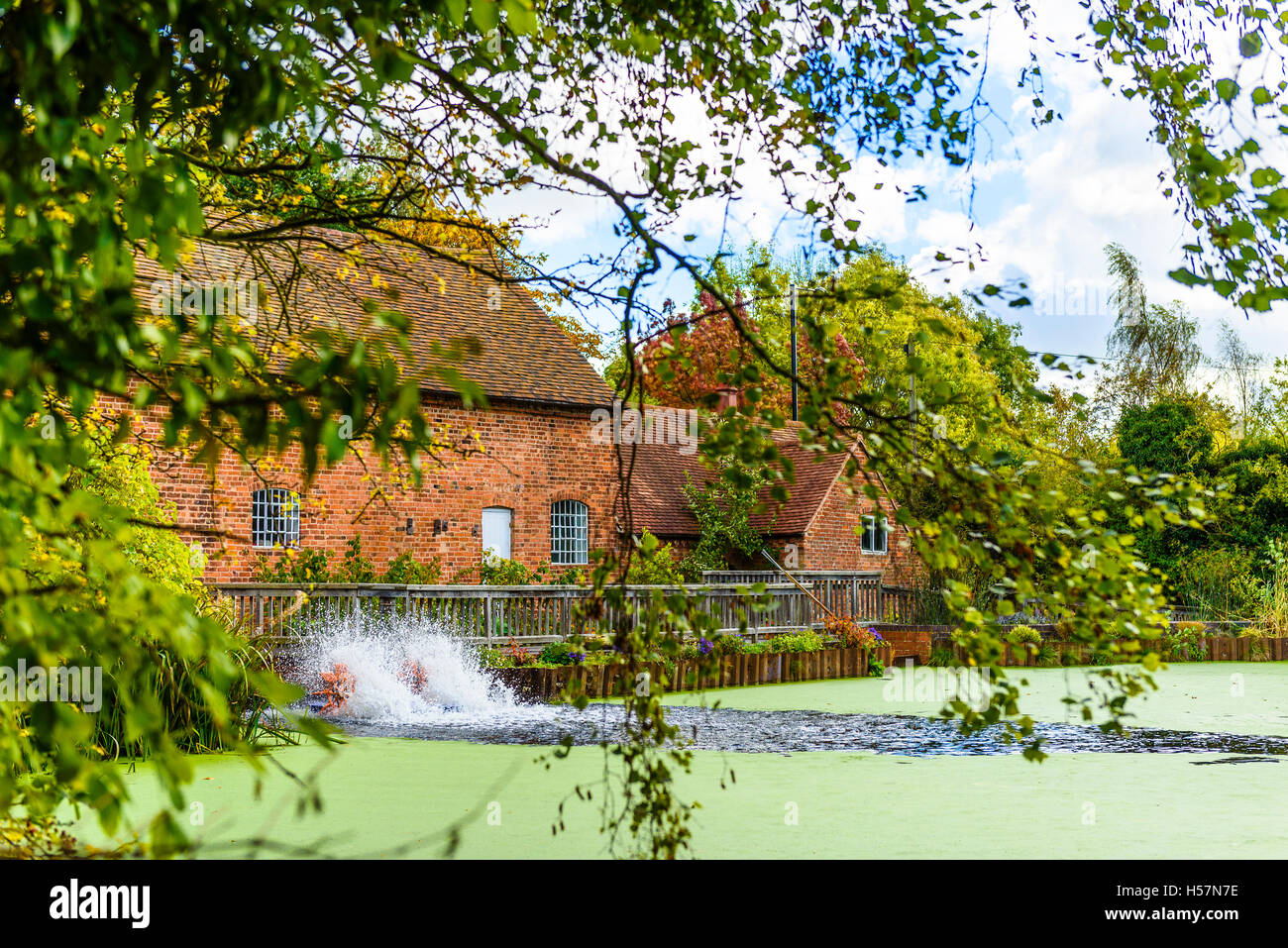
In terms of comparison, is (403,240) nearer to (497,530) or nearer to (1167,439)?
(497,530)

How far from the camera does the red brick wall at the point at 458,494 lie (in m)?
18.2

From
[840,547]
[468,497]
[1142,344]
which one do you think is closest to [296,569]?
[468,497]

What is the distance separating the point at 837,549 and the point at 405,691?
13.9 m

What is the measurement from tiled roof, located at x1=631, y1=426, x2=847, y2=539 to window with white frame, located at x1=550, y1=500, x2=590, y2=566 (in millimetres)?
1097

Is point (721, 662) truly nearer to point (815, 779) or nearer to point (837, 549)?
point (815, 779)

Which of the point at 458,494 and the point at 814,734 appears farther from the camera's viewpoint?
the point at 458,494

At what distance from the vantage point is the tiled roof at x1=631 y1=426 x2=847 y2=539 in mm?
24641

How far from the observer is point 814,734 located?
38.4 ft

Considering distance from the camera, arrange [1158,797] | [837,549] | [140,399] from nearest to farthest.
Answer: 1. [140,399]
2. [1158,797]
3. [837,549]

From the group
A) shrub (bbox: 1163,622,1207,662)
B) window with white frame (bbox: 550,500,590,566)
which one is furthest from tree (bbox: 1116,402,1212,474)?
window with white frame (bbox: 550,500,590,566)

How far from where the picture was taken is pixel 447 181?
518cm

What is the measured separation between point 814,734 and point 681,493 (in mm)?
14699

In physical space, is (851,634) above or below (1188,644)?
above
